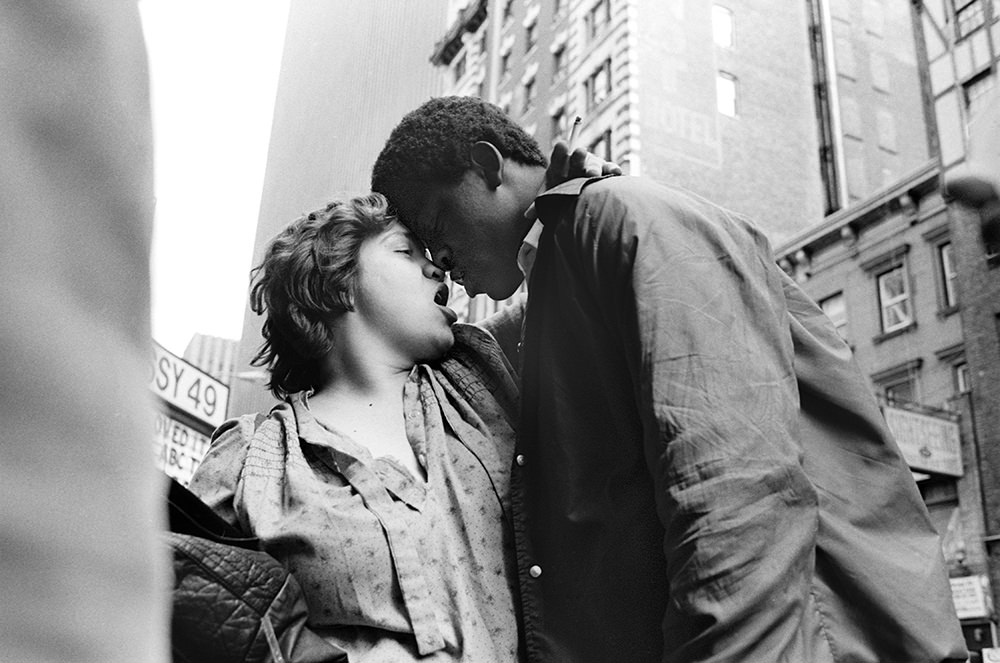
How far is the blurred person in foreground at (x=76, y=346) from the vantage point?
0.65 feet

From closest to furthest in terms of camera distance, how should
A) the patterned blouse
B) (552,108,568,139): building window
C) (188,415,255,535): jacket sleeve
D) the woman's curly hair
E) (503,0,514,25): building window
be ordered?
the patterned blouse → (188,415,255,535): jacket sleeve → the woman's curly hair → (503,0,514,25): building window → (552,108,568,139): building window

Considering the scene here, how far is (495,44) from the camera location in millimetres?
3447

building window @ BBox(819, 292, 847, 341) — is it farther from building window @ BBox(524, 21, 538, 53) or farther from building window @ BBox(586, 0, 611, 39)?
building window @ BBox(524, 21, 538, 53)

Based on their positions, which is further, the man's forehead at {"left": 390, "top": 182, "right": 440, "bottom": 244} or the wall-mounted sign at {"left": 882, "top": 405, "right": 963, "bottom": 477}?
the wall-mounted sign at {"left": 882, "top": 405, "right": 963, "bottom": 477}

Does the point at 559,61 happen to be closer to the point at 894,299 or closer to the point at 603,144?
the point at 603,144

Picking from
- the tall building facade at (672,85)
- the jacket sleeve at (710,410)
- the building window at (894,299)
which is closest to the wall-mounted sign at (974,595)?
the building window at (894,299)

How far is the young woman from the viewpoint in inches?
43.6

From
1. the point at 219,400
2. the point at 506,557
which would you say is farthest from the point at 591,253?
the point at 219,400

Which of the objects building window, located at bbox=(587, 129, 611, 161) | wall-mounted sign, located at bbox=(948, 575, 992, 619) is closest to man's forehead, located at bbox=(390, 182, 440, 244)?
building window, located at bbox=(587, 129, 611, 161)

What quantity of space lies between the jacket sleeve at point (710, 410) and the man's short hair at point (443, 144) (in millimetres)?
371

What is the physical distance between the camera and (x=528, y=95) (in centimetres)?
508

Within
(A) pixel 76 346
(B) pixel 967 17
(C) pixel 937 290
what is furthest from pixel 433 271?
(C) pixel 937 290

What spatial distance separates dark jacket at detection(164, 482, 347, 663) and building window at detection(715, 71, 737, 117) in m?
4.87

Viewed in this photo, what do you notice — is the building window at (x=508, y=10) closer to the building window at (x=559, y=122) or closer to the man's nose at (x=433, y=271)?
the building window at (x=559, y=122)
